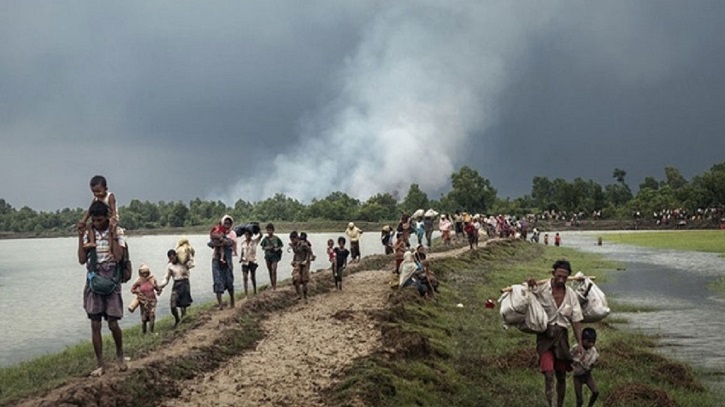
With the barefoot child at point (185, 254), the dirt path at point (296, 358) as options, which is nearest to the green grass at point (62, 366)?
the barefoot child at point (185, 254)

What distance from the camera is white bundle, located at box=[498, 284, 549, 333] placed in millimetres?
9430

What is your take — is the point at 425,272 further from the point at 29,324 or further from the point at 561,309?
the point at 29,324

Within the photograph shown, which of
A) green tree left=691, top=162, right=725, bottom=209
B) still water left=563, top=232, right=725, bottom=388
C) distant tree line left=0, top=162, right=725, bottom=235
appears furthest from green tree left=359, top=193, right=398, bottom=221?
still water left=563, top=232, right=725, bottom=388

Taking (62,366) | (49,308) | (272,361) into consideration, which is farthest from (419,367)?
(49,308)

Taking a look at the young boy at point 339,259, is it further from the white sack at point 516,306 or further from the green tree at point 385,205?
the green tree at point 385,205

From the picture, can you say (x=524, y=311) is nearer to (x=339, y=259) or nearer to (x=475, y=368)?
(x=475, y=368)

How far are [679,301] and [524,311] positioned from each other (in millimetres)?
17587

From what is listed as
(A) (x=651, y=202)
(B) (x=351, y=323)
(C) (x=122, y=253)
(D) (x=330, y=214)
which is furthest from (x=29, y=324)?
(D) (x=330, y=214)

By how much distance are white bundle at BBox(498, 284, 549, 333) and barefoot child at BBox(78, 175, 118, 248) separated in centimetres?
595

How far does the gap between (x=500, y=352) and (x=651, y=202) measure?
4649 inches

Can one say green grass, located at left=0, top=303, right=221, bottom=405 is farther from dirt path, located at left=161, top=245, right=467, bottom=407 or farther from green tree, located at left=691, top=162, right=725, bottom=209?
green tree, located at left=691, top=162, right=725, bottom=209

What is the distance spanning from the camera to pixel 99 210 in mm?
10023

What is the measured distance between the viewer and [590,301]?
977cm

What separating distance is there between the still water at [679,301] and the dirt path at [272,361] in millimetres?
7192
